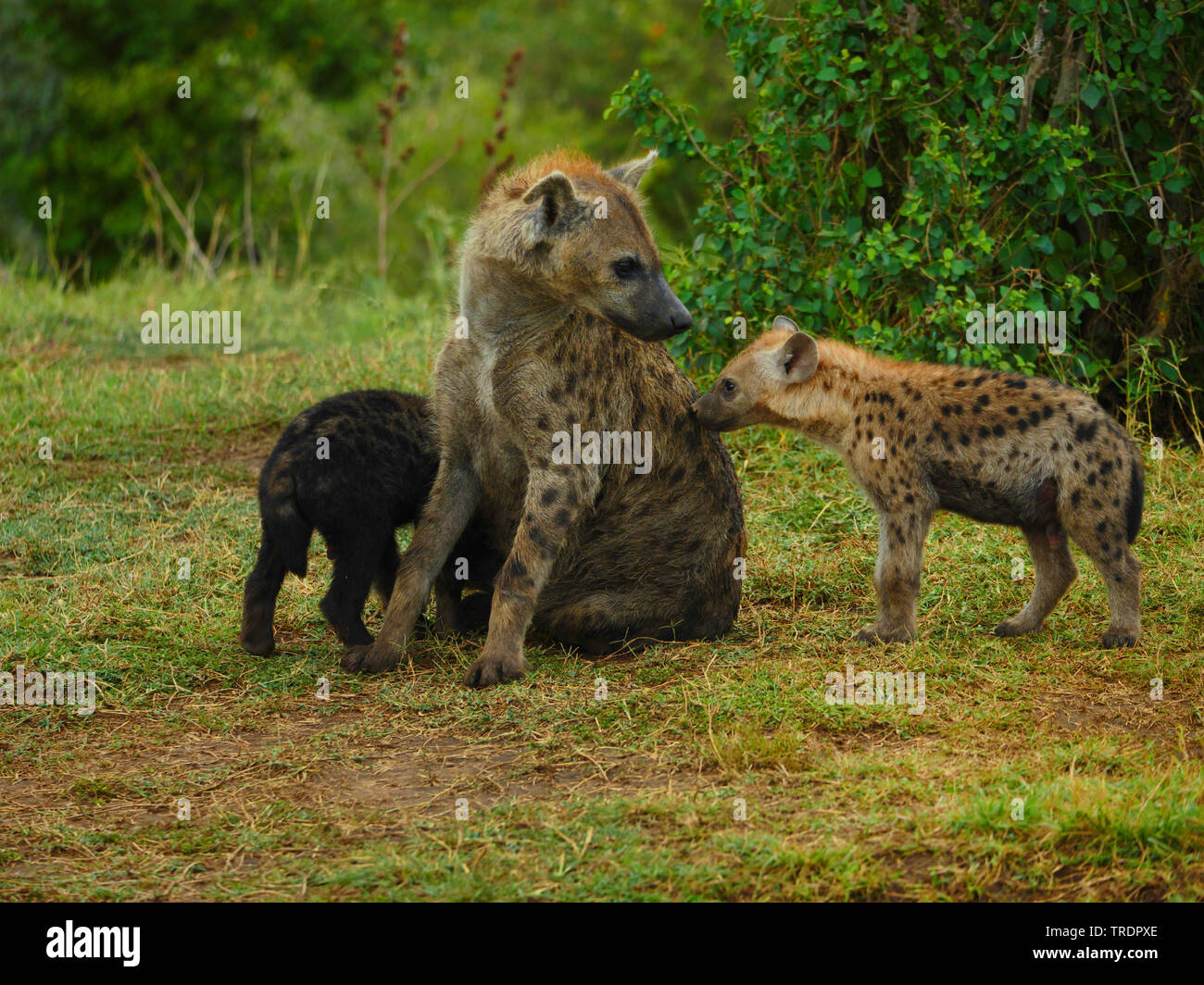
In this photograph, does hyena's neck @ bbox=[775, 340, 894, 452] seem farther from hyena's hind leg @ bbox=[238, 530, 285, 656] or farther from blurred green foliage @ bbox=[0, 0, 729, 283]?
blurred green foliage @ bbox=[0, 0, 729, 283]

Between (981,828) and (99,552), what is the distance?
417 cm

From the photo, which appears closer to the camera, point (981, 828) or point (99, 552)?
point (981, 828)

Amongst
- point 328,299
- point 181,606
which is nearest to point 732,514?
point 181,606

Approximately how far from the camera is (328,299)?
11.1 m

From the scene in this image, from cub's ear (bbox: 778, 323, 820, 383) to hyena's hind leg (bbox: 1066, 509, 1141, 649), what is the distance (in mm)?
1051

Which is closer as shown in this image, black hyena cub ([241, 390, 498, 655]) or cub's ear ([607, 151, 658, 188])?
black hyena cub ([241, 390, 498, 655])

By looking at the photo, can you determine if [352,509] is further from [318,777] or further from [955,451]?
[955,451]

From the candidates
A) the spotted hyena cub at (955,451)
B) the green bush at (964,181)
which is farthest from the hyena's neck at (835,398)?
the green bush at (964,181)

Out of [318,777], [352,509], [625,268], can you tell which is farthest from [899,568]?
[318,777]

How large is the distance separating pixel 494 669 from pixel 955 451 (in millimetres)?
1767

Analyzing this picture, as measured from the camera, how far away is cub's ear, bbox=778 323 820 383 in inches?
201

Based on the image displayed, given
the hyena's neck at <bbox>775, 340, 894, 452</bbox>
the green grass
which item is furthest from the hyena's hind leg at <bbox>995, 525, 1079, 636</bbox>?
the hyena's neck at <bbox>775, 340, 894, 452</bbox>
